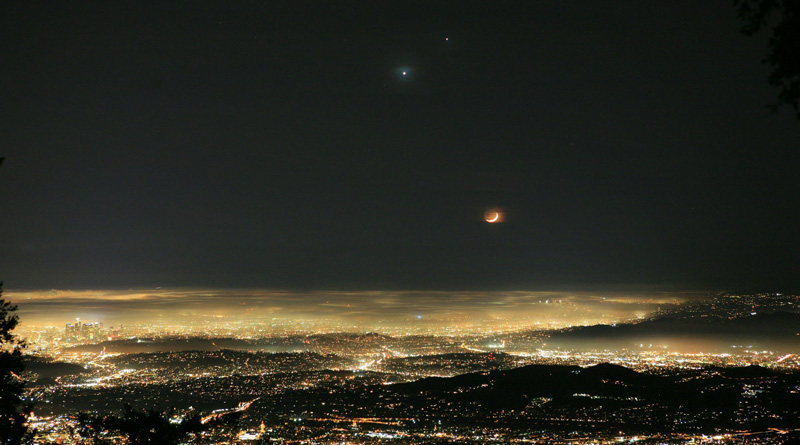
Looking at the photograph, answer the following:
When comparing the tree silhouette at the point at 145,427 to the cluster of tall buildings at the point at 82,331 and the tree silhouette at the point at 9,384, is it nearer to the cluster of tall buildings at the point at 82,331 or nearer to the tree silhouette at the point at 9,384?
the tree silhouette at the point at 9,384

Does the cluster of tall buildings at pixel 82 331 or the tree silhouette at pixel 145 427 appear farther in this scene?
the cluster of tall buildings at pixel 82 331

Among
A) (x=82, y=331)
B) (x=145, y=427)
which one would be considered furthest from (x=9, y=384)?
(x=82, y=331)

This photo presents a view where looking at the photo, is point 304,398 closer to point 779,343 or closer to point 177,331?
point 177,331

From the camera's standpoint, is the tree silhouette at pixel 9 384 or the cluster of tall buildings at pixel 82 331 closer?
the tree silhouette at pixel 9 384

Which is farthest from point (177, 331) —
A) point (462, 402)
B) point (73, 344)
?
point (462, 402)

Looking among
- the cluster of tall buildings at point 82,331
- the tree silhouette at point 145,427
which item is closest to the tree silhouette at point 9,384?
the tree silhouette at point 145,427

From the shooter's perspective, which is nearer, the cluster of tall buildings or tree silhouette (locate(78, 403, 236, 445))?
tree silhouette (locate(78, 403, 236, 445))

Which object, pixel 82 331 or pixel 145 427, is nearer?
pixel 145 427

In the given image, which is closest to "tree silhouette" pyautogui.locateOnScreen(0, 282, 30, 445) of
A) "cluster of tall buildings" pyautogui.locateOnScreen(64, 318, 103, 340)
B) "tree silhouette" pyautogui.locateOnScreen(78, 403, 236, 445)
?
"tree silhouette" pyautogui.locateOnScreen(78, 403, 236, 445)

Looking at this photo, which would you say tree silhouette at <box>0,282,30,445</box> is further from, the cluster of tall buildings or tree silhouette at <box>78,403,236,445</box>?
the cluster of tall buildings

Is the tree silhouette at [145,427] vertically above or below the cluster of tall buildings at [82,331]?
above

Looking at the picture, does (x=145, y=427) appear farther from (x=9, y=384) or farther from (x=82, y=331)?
A: (x=82, y=331)
